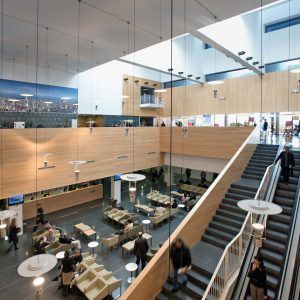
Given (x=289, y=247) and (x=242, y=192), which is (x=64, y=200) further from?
(x=289, y=247)

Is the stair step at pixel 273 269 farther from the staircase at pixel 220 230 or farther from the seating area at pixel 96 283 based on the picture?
the seating area at pixel 96 283

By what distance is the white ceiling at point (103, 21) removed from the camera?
20.7 ft

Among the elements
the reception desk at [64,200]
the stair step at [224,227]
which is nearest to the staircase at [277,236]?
the stair step at [224,227]

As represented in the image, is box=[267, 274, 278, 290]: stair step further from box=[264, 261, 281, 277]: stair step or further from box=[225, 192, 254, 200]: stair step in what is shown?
box=[225, 192, 254, 200]: stair step

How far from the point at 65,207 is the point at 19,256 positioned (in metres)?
5.16

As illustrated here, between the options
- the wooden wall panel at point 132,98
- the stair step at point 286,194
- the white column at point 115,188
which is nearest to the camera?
the stair step at point 286,194

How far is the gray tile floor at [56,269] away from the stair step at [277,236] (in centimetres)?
366

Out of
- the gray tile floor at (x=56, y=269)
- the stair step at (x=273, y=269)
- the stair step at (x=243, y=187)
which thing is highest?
the stair step at (x=243, y=187)

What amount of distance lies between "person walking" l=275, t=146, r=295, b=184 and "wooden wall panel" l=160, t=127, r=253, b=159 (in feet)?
15.1

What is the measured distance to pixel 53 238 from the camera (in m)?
9.04

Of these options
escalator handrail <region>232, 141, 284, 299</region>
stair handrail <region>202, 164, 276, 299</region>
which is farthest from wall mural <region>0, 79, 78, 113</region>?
escalator handrail <region>232, 141, 284, 299</region>

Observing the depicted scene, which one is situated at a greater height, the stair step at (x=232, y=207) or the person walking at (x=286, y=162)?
the person walking at (x=286, y=162)

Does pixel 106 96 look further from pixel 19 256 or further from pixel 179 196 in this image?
pixel 19 256

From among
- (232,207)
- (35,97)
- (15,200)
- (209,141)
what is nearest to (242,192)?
(232,207)
